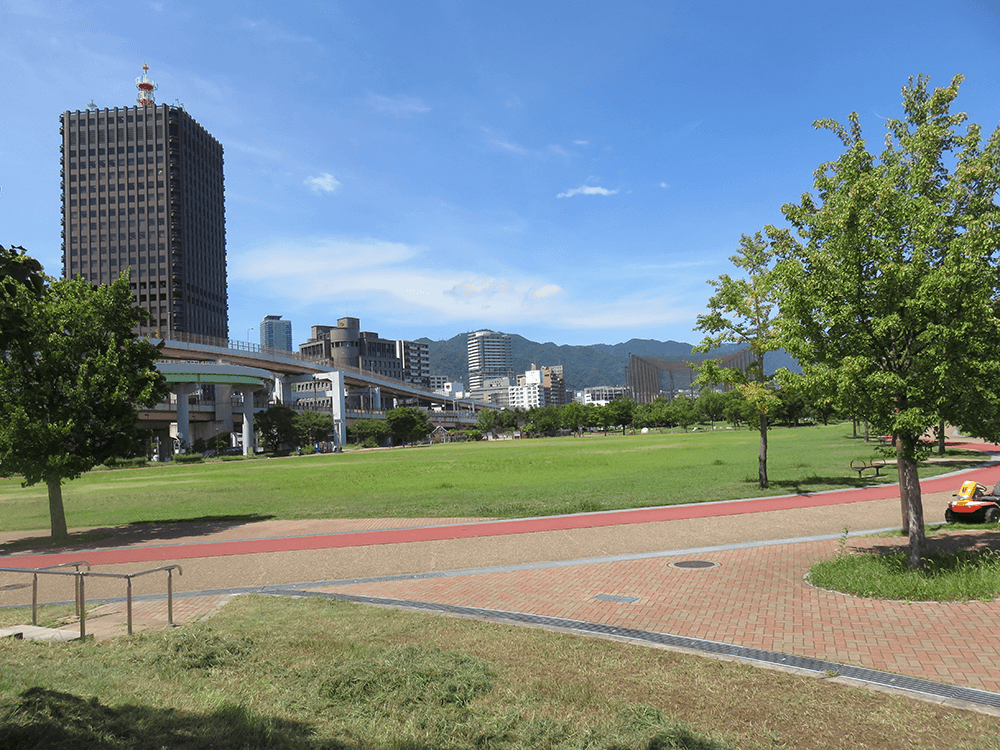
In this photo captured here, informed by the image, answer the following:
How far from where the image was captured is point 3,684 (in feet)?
18.4

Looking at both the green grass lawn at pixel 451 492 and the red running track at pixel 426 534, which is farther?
the green grass lawn at pixel 451 492

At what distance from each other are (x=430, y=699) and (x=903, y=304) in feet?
26.9

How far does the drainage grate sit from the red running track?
5316 mm

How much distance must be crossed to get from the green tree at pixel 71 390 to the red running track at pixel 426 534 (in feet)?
9.98

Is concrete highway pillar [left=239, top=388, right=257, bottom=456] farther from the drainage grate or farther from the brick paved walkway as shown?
the drainage grate

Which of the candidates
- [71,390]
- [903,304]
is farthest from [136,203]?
[903,304]

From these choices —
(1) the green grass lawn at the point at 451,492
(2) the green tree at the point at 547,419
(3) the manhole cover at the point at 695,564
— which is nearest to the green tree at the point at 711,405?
(2) the green tree at the point at 547,419

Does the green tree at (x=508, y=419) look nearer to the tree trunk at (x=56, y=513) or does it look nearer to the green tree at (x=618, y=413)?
the green tree at (x=618, y=413)

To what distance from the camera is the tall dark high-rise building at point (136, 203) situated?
485 feet

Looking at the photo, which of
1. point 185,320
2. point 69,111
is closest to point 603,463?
point 185,320

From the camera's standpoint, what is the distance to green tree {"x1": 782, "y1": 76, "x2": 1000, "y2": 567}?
8.76 metres

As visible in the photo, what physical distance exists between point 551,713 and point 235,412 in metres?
115

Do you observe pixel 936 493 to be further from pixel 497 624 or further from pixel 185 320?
pixel 185 320

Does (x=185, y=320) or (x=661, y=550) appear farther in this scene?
(x=185, y=320)
